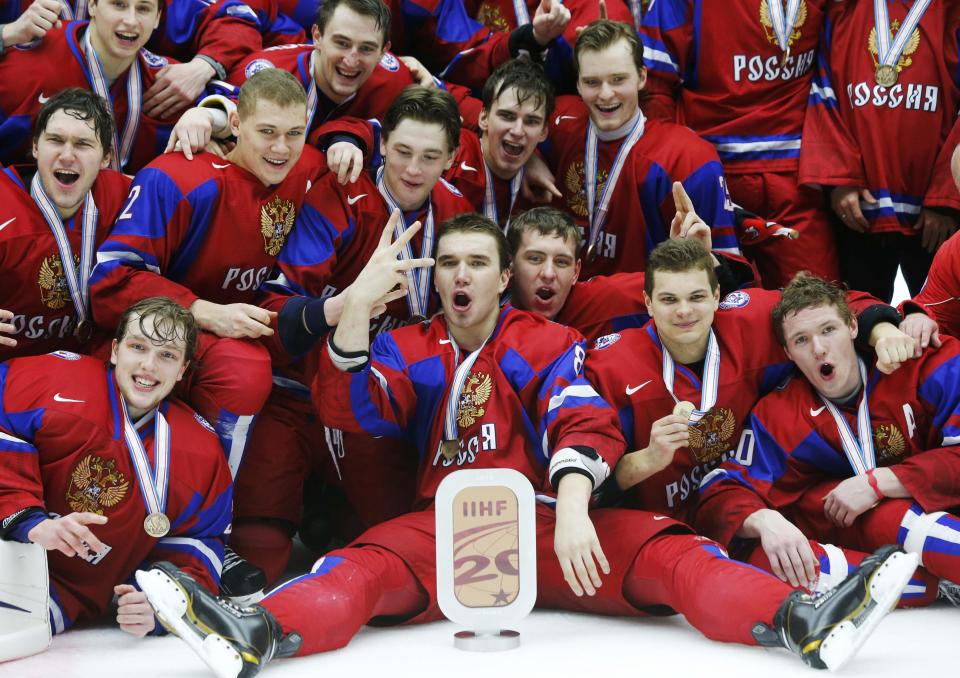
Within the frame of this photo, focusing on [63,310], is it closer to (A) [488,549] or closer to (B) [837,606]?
(A) [488,549]

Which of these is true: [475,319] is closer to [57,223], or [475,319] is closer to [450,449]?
[450,449]

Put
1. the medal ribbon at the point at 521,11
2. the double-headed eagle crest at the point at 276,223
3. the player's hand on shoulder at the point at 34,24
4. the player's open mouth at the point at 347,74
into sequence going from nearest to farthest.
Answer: the double-headed eagle crest at the point at 276,223
the player's hand on shoulder at the point at 34,24
the player's open mouth at the point at 347,74
the medal ribbon at the point at 521,11

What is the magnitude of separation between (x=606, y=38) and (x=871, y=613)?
2667 millimetres

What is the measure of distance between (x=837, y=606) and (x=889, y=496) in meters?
0.91

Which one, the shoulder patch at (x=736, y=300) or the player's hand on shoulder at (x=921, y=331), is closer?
the player's hand on shoulder at (x=921, y=331)

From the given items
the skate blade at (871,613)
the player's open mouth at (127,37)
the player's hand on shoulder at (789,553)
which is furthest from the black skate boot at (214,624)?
the player's open mouth at (127,37)

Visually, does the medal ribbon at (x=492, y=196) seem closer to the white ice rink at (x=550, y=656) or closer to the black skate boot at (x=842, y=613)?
the white ice rink at (x=550, y=656)

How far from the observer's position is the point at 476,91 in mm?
5445

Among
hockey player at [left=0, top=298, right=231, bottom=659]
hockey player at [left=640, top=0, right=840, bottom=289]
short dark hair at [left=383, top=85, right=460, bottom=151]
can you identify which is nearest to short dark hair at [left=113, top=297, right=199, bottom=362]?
hockey player at [left=0, top=298, right=231, bottom=659]

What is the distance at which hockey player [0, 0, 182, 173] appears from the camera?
4234mm

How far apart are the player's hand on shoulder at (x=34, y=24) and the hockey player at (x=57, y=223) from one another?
436 mm

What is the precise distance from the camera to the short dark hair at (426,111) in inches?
167

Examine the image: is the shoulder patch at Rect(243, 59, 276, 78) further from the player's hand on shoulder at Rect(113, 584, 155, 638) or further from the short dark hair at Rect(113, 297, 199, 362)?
the player's hand on shoulder at Rect(113, 584, 155, 638)

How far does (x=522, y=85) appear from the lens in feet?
15.2
